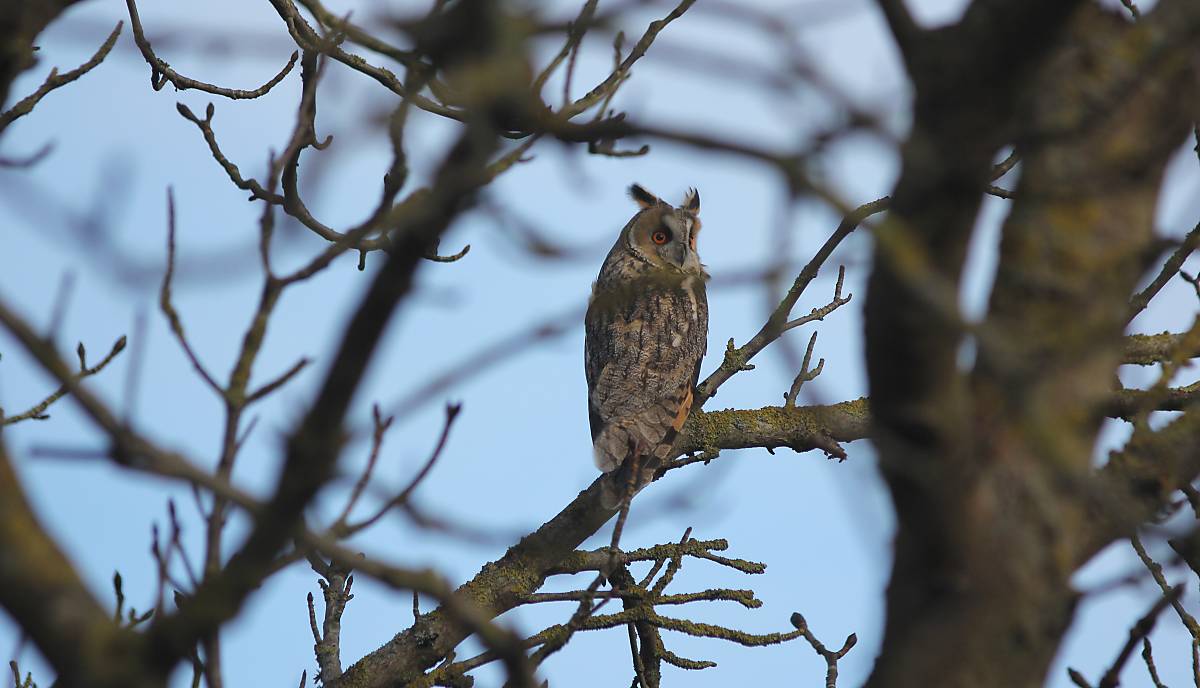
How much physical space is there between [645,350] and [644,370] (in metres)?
0.23

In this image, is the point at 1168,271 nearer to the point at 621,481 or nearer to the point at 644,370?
the point at 621,481

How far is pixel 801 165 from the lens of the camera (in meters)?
2.03

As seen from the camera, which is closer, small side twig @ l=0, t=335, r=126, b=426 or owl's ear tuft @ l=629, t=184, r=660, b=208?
small side twig @ l=0, t=335, r=126, b=426

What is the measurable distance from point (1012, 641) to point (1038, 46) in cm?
127

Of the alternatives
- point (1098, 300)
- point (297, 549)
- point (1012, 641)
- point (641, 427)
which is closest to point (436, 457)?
point (297, 549)

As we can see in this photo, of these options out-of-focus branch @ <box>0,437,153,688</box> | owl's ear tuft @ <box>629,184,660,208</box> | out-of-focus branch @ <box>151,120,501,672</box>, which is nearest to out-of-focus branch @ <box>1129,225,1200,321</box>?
out-of-focus branch @ <box>151,120,501,672</box>

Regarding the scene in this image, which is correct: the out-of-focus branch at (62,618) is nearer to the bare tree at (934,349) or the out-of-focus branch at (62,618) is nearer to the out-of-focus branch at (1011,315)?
the bare tree at (934,349)

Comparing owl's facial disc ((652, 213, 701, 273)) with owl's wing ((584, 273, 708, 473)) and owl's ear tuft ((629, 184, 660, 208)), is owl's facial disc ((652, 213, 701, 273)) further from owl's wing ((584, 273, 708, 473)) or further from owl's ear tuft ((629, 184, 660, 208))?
owl's ear tuft ((629, 184, 660, 208))

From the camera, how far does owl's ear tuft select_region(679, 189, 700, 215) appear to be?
33.2 feet

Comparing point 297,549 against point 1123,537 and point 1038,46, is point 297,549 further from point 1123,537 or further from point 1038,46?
point 1123,537

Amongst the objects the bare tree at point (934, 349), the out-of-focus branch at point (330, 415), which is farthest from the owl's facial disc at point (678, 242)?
the out-of-focus branch at point (330, 415)

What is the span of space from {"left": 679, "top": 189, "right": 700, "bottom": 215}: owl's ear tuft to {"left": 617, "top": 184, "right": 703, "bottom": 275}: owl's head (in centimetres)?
2

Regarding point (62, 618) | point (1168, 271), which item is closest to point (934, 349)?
point (62, 618)

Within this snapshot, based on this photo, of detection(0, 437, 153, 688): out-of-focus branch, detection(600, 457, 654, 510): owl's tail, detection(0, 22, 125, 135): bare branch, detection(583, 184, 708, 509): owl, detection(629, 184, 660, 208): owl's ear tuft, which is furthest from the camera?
detection(629, 184, 660, 208): owl's ear tuft
